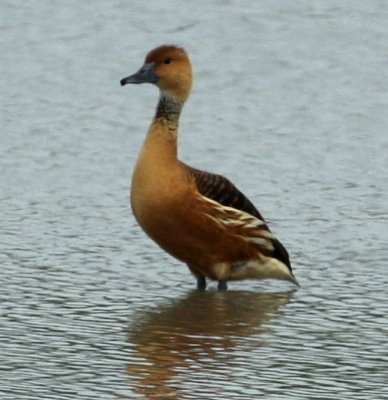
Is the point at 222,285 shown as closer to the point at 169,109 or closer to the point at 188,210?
the point at 188,210

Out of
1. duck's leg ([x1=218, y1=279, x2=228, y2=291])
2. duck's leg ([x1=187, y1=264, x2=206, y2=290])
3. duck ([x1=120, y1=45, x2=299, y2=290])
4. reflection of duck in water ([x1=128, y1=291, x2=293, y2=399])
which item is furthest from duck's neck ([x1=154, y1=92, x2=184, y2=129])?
reflection of duck in water ([x1=128, y1=291, x2=293, y2=399])

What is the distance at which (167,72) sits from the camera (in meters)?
12.0

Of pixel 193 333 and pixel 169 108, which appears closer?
pixel 193 333

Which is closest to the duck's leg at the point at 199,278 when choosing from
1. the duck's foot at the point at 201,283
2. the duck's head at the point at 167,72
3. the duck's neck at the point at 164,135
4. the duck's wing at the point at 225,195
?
the duck's foot at the point at 201,283

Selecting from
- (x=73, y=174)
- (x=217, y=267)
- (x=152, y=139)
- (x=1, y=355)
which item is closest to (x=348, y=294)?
(x=217, y=267)

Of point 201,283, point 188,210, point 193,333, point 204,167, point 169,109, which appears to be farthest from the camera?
point 204,167

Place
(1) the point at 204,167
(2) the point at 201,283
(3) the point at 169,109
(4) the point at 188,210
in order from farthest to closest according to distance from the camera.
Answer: (1) the point at 204,167 < (3) the point at 169,109 < (2) the point at 201,283 < (4) the point at 188,210

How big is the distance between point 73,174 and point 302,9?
6.07 meters

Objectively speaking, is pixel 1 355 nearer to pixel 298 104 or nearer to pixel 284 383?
pixel 284 383

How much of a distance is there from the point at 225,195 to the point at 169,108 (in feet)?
2.32

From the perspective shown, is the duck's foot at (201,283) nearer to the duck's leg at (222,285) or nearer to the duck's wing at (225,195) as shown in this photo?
the duck's leg at (222,285)

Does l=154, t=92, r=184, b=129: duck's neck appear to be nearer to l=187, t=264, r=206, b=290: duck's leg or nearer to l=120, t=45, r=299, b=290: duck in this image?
l=120, t=45, r=299, b=290: duck

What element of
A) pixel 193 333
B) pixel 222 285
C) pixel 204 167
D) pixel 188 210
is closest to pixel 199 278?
pixel 222 285

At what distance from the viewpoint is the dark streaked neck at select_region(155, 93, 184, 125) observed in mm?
11984
